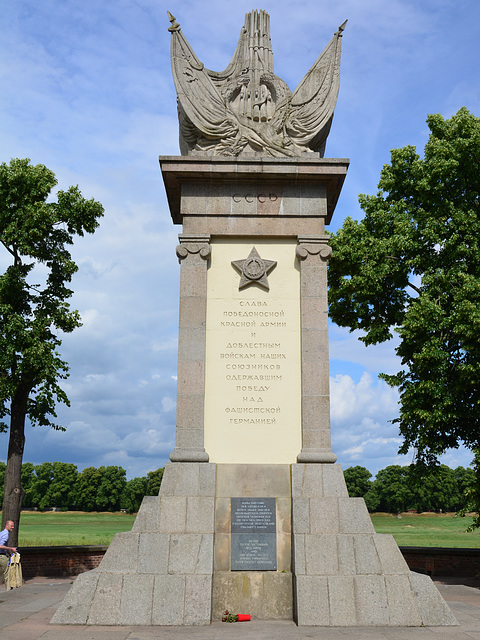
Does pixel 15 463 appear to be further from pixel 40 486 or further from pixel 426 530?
pixel 40 486

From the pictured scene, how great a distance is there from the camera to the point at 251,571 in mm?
10445

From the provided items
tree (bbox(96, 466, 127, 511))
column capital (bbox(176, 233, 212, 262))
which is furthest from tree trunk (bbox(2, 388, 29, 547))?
tree (bbox(96, 466, 127, 511))

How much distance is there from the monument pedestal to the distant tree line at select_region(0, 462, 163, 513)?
48179 millimetres

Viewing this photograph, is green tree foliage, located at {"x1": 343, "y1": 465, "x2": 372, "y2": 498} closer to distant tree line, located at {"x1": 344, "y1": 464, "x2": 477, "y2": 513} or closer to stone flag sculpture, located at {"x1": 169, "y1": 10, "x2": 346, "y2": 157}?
distant tree line, located at {"x1": 344, "y1": 464, "x2": 477, "y2": 513}

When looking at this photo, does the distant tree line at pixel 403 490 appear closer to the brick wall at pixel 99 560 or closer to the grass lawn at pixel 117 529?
the grass lawn at pixel 117 529

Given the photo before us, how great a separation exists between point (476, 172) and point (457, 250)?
2.90 metres

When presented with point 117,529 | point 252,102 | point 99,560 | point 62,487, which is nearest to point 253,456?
point 252,102

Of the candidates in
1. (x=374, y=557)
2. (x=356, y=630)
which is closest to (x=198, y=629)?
(x=356, y=630)

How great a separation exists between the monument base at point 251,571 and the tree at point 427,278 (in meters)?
8.29

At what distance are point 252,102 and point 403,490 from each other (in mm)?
43864

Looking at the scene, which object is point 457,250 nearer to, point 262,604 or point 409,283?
point 409,283

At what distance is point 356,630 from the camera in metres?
9.37

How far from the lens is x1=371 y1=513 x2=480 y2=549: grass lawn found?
2920 cm

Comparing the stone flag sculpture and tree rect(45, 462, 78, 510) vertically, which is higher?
the stone flag sculpture
